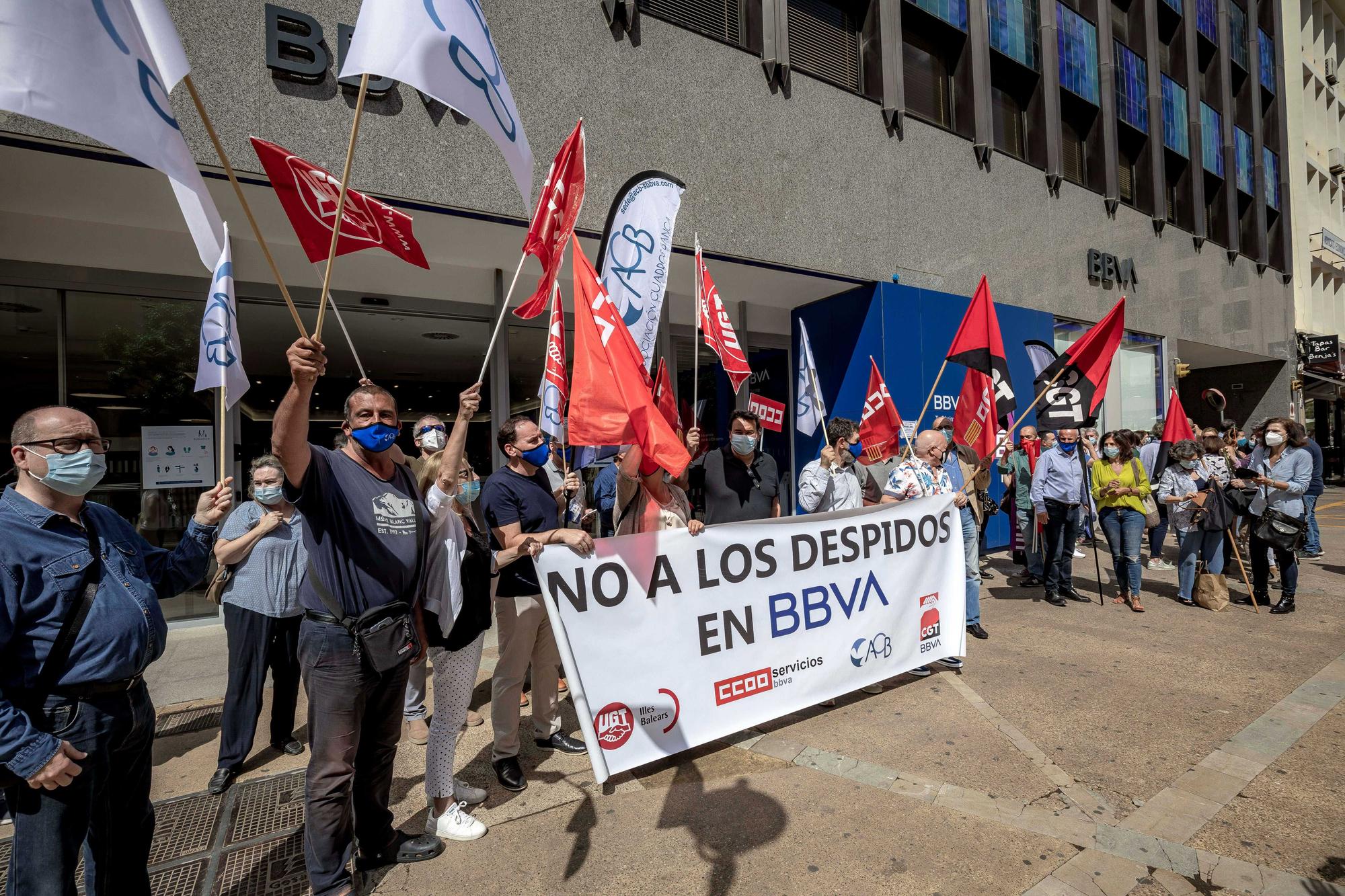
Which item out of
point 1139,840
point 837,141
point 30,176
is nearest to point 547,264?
point 1139,840

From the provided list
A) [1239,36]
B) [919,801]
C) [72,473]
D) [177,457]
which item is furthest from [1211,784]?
[1239,36]

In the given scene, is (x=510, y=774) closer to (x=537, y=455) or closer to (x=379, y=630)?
(x=379, y=630)

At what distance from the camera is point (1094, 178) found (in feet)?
43.8

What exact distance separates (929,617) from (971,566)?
129cm

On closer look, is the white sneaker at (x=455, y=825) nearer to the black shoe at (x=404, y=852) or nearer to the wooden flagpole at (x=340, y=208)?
the black shoe at (x=404, y=852)

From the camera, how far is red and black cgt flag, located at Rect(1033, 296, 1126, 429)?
655 centimetres

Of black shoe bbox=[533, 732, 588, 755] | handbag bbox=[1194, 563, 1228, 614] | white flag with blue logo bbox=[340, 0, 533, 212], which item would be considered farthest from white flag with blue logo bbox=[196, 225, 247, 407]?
handbag bbox=[1194, 563, 1228, 614]

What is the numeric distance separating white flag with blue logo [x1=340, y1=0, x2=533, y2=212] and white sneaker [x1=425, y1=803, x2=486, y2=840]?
3144 millimetres

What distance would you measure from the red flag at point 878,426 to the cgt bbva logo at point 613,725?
4.33 meters

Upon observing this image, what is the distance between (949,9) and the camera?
34.9 ft

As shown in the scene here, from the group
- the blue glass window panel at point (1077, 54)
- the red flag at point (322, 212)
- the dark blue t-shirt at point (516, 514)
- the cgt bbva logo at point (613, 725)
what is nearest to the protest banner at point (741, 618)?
the cgt bbva logo at point (613, 725)

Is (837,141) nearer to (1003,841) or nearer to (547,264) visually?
(547,264)

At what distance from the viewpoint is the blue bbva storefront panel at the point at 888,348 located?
9.59 metres

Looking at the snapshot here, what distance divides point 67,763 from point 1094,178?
54.1 feet
